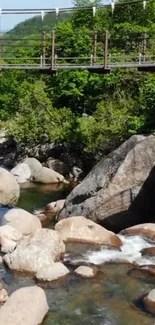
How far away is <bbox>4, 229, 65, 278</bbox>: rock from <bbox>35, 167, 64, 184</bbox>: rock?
7.99 metres

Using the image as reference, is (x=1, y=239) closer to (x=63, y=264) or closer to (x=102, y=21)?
(x=63, y=264)

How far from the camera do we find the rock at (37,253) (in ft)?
33.4

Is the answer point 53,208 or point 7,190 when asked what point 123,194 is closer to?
point 53,208

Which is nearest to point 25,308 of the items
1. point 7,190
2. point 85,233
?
point 85,233

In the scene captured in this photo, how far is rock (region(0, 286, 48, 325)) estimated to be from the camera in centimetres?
782

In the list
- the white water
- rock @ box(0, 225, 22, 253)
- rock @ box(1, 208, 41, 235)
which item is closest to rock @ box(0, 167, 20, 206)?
rock @ box(1, 208, 41, 235)

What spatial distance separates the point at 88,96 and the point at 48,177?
470 cm

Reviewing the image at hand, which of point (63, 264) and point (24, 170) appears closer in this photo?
point (63, 264)

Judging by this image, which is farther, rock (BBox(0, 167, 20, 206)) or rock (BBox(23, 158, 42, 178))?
rock (BBox(23, 158, 42, 178))

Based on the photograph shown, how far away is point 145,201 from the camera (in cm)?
1351

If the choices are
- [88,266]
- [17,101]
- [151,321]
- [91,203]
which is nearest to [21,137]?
[17,101]

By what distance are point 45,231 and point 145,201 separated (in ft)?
11.2

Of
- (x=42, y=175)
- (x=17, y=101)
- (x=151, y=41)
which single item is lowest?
(x=42, y=175)

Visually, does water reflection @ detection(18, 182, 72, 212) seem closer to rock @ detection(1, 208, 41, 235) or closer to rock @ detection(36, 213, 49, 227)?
rock @ detection(36, 213, 49, 227)
